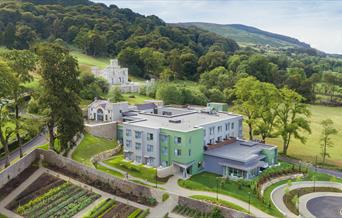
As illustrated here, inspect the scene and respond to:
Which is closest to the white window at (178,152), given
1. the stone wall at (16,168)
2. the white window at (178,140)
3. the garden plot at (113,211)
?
the white window at (178,140)

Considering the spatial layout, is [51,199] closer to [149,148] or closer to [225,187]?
[149,148]

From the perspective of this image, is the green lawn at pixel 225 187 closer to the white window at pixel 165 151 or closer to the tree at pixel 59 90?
the white window at pixel 165 151

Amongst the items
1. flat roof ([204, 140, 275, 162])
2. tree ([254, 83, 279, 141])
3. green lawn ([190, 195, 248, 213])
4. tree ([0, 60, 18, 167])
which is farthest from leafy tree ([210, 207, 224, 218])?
tree ([254, 83, 279, 141])

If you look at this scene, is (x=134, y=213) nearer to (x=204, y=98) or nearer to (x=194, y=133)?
(x=194, y=133)

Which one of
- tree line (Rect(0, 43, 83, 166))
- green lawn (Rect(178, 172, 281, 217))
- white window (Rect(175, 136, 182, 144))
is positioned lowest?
green lawn (Rect(178, 172, 281, 217))

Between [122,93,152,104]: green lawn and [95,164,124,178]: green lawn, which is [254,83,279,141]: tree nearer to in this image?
[95,164,124,178]: green lawn
